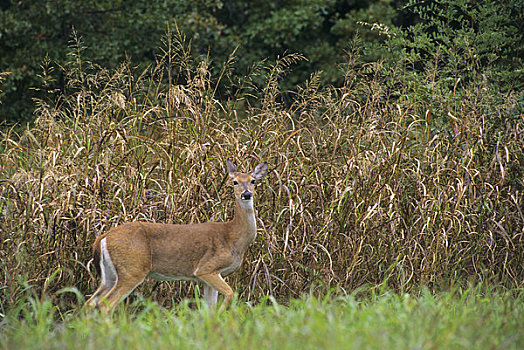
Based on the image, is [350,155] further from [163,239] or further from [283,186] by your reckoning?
[163,239]

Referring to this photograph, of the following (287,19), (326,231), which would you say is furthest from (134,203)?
(287,19)

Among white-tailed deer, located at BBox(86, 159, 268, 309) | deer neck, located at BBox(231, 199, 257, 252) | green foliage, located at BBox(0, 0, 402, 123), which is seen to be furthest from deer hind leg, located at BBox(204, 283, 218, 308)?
green foliage, located at BBox(0, 0, 402, 123)

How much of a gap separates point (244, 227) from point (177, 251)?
0.51 metres

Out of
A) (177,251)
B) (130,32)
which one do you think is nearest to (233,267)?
(177,251)

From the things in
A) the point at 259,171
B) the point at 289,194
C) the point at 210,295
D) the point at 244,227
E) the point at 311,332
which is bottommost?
the point at 210,295

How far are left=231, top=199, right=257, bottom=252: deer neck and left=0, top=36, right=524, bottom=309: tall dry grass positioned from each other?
Answer: 1.04 ft

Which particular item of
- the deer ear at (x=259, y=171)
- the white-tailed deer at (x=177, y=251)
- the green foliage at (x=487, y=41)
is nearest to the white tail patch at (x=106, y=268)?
the white-tailed deer at (x=177, y=251)

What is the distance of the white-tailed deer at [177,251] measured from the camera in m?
4.70

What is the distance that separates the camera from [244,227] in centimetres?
504

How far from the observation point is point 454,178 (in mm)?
5922

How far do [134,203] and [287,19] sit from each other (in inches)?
377

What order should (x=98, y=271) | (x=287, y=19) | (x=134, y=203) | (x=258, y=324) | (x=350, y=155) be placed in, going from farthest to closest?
(x=287, y=19) < (x=350, y=155) < (x=134, y=203) < (x=98, y=271) < (x=258, y=324)

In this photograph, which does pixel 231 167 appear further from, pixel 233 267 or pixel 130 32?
pixel 130 32

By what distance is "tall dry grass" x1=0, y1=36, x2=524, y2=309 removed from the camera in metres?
5.27
